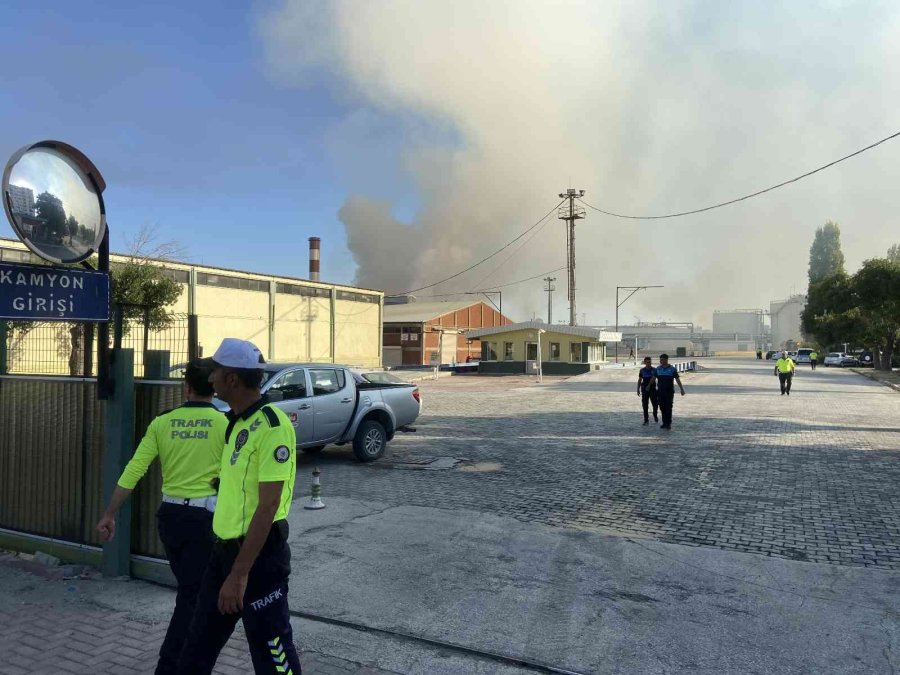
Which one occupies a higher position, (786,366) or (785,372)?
(786,366)

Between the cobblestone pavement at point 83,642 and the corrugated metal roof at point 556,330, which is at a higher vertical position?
the corrugated metal roof at point 556,330

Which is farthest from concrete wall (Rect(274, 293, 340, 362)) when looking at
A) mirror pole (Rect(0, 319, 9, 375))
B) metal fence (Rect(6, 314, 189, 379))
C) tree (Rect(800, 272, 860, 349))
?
tree (Rect(800, 272, 860, 349))

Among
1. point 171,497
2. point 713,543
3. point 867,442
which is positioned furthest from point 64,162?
point 867,442

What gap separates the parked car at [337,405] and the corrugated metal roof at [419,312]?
47239mm

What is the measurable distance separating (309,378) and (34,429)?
4.53 meters

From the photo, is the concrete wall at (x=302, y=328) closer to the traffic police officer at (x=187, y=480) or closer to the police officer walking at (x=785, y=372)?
the police officer walking at (x=785, y=372)

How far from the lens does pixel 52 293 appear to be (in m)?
4.83

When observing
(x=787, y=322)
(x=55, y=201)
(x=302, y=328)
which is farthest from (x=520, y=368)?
(x=787, y=322)

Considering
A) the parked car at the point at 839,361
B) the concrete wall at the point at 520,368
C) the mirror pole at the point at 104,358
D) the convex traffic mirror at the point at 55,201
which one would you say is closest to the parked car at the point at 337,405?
the mirror pole at the point at 104,358

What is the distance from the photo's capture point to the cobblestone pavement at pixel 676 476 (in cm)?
679

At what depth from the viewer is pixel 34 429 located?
19.0 feet

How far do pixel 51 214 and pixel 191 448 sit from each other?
225cm

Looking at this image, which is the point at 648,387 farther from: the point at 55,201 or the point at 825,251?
the point at 825,251

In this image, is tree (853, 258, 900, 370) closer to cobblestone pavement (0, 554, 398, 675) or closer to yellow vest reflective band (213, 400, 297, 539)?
cobblestone pavement (0, 554, 398, 675)
